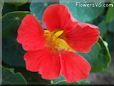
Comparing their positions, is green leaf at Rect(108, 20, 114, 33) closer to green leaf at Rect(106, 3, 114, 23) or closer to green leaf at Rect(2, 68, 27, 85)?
green leaf at Rect(106, 3, 114, 23)

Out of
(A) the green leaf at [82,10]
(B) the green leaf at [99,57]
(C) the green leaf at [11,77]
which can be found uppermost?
(A) the green leaf at [82,10]

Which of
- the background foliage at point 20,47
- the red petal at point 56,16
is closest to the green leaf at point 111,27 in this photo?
the background foliage at point 20,47

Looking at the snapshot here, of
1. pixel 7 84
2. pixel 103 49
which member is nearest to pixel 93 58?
pixel 103 49

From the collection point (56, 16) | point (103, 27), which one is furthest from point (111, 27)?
point (56, 16)

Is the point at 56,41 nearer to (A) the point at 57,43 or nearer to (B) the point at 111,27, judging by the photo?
(A) the point at 57,43

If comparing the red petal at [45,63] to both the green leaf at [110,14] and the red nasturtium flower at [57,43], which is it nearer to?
the red nasturtium flower at [57,43]

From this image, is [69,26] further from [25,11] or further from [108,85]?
[108,85]
